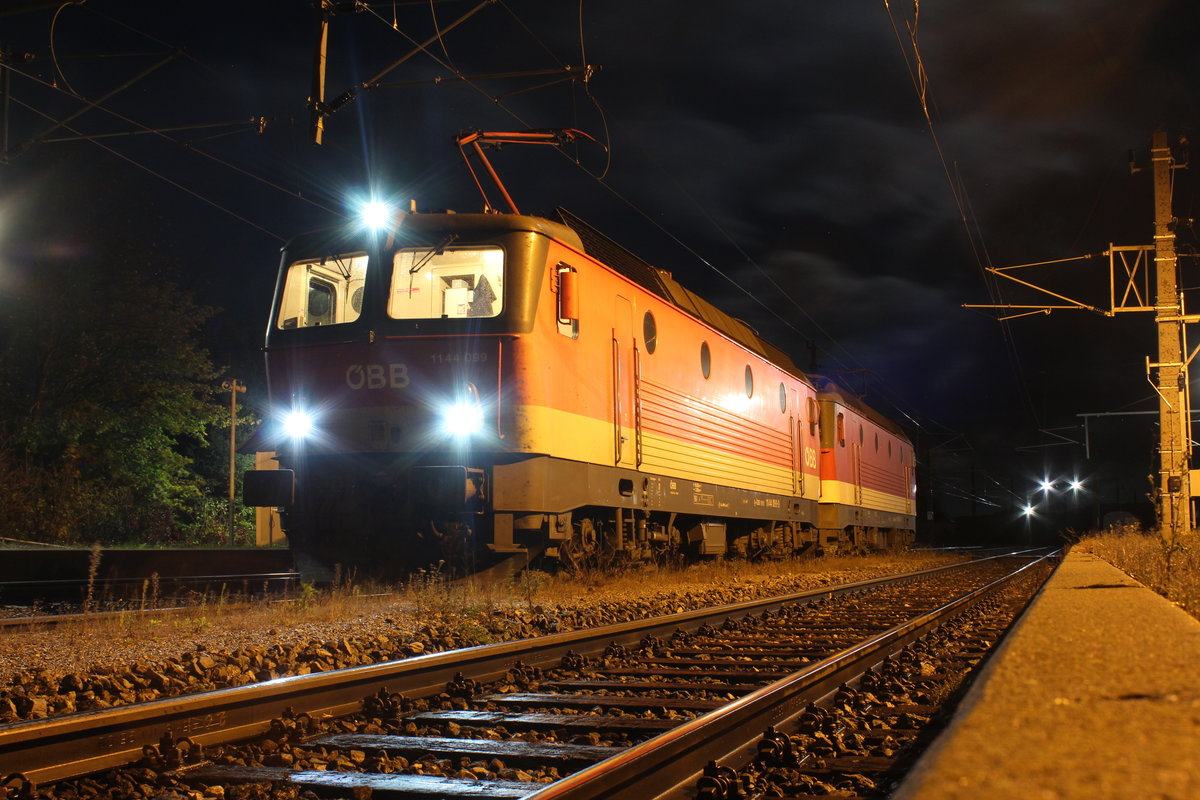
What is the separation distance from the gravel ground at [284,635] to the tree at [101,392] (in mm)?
18571

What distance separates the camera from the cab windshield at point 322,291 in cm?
1066

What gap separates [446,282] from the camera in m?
10.4

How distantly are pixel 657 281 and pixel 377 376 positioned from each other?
14.7 feet

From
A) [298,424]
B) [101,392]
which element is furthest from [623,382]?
[101,392]

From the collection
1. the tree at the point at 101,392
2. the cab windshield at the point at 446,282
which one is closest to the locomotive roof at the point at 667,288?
the cab windshield at the point at 446,282

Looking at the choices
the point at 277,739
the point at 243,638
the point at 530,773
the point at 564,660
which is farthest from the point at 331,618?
the point at 530,773

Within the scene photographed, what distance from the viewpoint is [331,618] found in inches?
335

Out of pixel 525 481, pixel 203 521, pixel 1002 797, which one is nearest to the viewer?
pixel 1002 797

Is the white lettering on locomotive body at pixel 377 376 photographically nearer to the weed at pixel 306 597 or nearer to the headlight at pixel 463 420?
the headlight at pixel 463 420

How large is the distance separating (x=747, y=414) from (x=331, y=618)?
27.6ft

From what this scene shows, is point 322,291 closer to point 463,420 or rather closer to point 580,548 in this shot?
point 463,420

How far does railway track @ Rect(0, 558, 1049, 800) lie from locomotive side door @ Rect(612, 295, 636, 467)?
423cm

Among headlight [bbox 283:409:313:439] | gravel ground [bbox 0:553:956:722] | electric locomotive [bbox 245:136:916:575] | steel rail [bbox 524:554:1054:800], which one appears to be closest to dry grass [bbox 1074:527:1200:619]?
steel rail [bbox 524:554:1054:800]

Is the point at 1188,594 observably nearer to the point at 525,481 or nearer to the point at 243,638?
the point at 525,481
